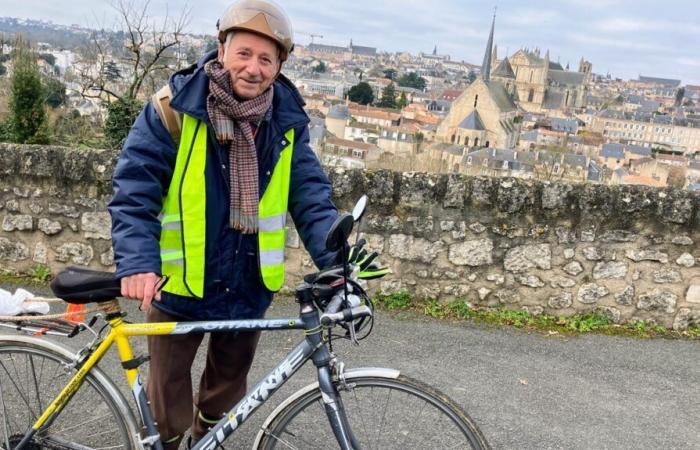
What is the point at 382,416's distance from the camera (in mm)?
2141

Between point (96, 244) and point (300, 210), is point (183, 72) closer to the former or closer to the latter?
point (300, 210)

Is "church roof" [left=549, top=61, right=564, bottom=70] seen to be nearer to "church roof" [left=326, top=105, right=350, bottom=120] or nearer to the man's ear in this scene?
"church roof" [left=326, top=105, right=350, bottom=120]

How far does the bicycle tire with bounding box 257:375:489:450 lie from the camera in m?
1.99

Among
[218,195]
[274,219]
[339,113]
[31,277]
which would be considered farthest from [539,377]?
[339,113]

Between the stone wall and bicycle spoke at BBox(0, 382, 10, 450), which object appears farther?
the stone wall

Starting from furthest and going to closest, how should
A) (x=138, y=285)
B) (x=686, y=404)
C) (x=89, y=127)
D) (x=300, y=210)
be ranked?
(x=89, y=127)
(x=686, y=404)
(x=300, y=210)
(x=138, y=285)

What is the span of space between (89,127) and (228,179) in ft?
33.6

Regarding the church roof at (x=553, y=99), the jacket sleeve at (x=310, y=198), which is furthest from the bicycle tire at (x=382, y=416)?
the church roof at (x=553, y=99)

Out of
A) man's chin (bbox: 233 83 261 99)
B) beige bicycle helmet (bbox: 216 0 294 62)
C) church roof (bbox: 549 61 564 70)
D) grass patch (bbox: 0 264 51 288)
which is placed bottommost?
grass patch (bbox: 0 264 51 288)

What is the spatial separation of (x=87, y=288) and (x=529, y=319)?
3.44 metres

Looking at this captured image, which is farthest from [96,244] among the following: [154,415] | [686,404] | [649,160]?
[649,160]

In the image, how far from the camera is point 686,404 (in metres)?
3.51

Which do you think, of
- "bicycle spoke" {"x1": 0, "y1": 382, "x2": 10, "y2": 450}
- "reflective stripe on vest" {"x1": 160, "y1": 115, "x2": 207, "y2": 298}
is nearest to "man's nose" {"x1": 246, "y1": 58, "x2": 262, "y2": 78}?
"reflective stripe on vest" {"x1": 160, "y1": 115, "x2": 207, "y2": 298}

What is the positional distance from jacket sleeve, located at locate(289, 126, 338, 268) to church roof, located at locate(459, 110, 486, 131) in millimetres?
80177
